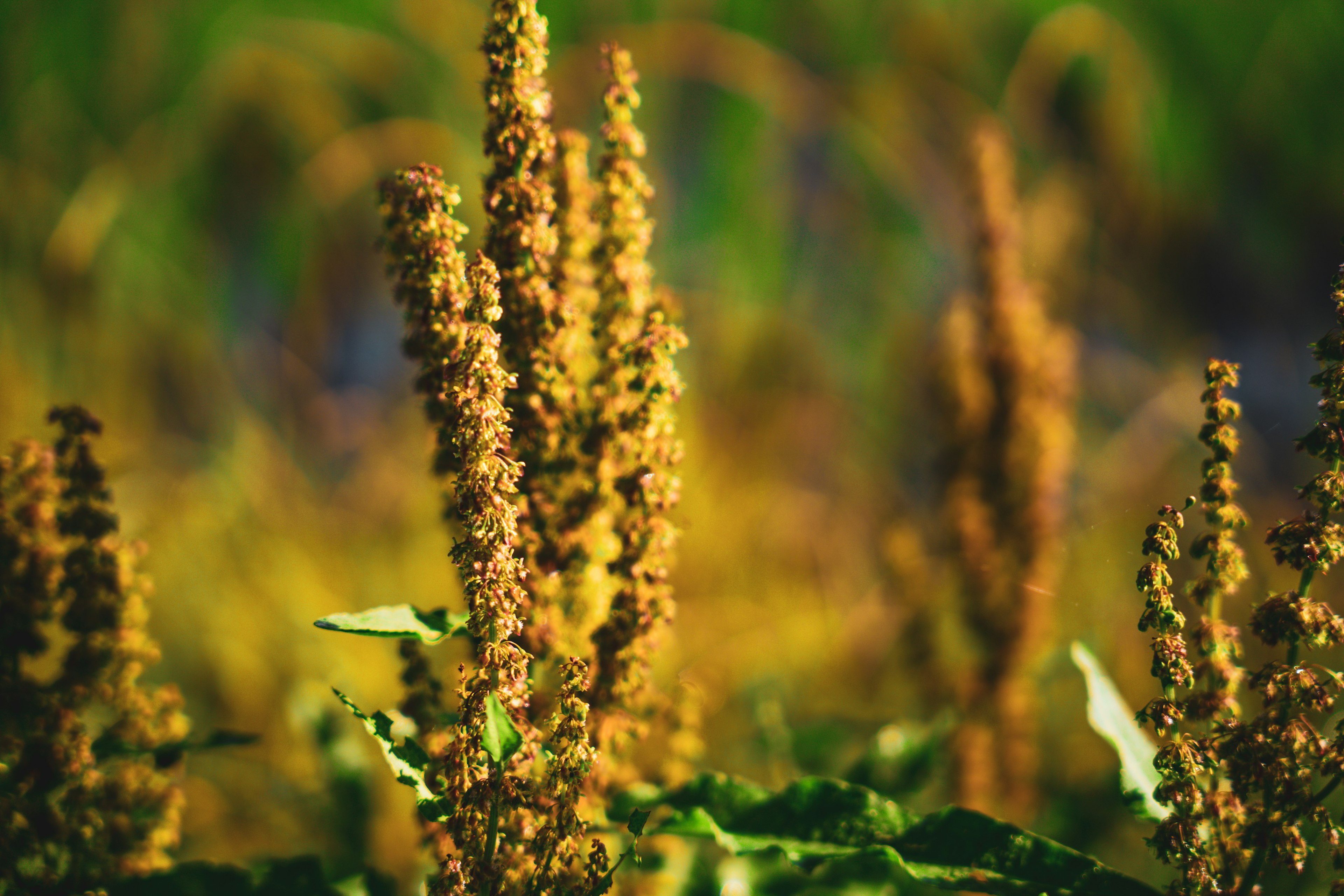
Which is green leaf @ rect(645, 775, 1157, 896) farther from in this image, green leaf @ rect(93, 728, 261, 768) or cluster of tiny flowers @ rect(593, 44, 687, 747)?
green leaf @ rect(93, 728, 261, 768)

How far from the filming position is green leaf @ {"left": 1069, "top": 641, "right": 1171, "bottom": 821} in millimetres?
688

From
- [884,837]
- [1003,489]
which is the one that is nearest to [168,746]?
[884,837]

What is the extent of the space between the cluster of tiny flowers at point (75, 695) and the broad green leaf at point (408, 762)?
0.29 meters

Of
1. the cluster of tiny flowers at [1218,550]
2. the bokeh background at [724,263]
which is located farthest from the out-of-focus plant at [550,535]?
the bokeh background at [724,263]

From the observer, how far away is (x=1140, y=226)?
3.49m

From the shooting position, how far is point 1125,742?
73 cm

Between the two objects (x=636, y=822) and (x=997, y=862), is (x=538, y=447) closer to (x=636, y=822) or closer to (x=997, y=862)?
(x=636, y=822)

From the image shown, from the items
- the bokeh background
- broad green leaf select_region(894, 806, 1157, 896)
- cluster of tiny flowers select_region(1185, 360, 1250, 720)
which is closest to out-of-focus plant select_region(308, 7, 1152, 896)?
broad green leaf select_region(894, 806, 1157, 896)

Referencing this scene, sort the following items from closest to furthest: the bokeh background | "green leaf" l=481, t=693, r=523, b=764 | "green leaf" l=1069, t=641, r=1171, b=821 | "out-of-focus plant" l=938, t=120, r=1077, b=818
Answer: "green leaf" l=481, t=693, r=523, b=764 → "green leaf" l=1069, t=641, r=1171, b=821 → "out-of-focus plant" l=938, t=120, r=1077, b=818 → the bokeh background

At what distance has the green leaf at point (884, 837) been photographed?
62cm

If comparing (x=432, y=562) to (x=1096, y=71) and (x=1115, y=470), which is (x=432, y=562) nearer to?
(x=1115, y=470)

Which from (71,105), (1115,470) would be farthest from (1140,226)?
(71,105)

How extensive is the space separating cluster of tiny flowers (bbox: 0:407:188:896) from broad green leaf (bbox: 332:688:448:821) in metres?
0.29

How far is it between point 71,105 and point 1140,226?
4401 mm
